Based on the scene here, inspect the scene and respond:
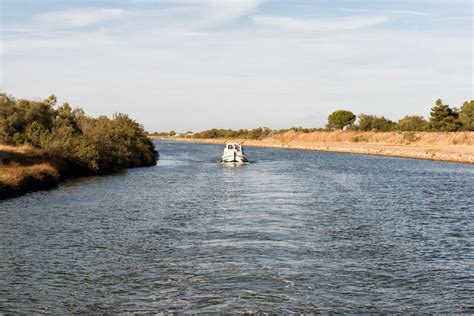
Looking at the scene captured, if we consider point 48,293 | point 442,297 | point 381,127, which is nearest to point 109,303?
point 48,293

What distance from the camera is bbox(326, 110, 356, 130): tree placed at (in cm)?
19150

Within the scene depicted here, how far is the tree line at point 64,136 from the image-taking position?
150 ft

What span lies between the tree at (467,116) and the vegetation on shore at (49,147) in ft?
247

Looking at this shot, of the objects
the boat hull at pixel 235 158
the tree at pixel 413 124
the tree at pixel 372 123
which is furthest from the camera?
the tree at pixel 372 123

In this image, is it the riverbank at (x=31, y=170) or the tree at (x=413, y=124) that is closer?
the riverbank at (x=31, y=170)

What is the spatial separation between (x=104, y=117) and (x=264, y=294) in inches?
2621

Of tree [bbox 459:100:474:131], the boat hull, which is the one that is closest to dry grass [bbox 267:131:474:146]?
tree [bbox 459:100:474:131]

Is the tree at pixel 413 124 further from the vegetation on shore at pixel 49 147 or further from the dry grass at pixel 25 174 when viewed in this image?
the dry grass at pixel 25 174

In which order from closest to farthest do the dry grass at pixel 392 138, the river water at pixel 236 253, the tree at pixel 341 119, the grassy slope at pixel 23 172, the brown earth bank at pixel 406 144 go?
the river water at pixel 236 253, the grassy slope at pixel 23 172, the brown earth bank at pixel 406 144, the dry grass at pixel 392 138, the tree at pixel 341 119

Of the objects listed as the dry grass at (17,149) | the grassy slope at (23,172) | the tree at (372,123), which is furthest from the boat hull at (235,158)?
the tree at (372,123)

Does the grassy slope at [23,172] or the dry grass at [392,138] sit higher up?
the dry grass at [392,138]

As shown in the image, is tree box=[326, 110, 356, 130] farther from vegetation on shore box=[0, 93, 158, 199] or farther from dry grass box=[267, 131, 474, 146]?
vegetation on shore box=[0, 93, 158, 199]

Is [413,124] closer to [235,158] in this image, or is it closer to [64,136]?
[235,158]

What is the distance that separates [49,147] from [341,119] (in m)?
158
